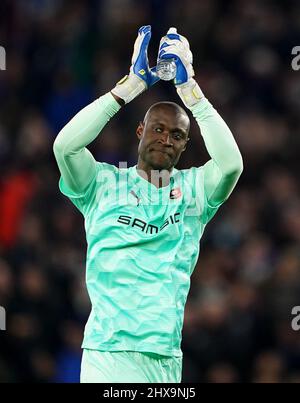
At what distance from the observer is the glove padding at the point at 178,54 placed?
5781 mm

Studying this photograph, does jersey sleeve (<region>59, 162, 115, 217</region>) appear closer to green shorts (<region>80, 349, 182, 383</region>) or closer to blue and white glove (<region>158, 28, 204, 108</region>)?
blue and white glove (<region>158, 28, 204, 108</region>)

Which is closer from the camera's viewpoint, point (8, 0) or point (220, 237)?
point (220, 237)

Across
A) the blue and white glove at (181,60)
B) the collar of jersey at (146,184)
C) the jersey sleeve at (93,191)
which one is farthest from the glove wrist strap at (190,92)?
the jersey sleeve at (93,191)

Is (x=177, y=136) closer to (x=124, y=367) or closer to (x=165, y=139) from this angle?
(x=165, y=139)

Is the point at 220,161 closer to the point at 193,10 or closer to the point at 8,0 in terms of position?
the point at 193,10

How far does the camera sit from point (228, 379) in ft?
29.1

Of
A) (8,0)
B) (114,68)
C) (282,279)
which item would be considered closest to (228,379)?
(282,279)

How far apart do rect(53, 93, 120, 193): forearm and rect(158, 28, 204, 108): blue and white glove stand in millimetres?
374

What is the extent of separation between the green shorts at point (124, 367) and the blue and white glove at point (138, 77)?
4.61 feet

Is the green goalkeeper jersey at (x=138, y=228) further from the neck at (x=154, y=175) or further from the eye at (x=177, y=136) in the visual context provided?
the eye at (x=177, y=136)

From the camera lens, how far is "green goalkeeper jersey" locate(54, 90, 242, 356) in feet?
18.4

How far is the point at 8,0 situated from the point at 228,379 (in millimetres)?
6107

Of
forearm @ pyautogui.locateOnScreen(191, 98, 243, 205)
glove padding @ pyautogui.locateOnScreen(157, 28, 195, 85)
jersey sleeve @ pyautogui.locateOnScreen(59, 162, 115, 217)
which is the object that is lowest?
jersey sleeve @ pyautogui.locateOnScreen(59, 162, 115, 217)

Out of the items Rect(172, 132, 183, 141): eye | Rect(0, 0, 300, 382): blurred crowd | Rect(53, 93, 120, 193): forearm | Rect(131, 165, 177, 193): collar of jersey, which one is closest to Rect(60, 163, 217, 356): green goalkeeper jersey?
Rect(131, 165, 177, 193): collar of jersey
